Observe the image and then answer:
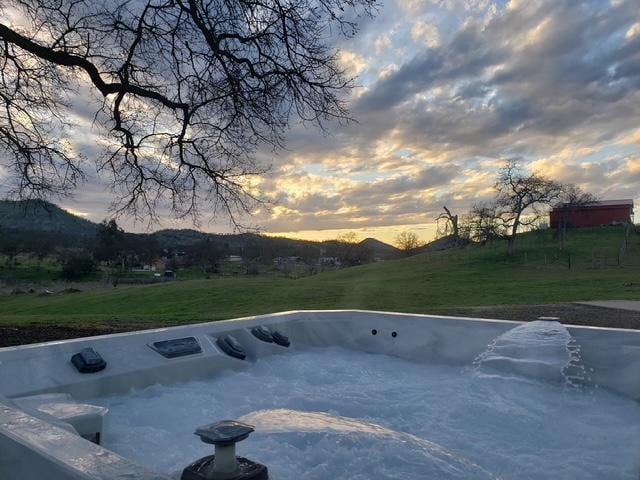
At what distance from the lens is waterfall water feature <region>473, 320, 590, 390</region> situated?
3.10 metres

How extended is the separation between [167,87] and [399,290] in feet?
39.8

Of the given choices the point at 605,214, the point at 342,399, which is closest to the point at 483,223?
the point at 605,214

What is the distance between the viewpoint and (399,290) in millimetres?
16109

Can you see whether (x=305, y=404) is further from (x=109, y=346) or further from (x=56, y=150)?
(x=56, y=150)

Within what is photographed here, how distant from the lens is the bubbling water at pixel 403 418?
1.82 m

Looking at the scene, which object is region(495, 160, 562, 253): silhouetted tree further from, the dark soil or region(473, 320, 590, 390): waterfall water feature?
region(473, 320, 590, 390): waterfall water feature

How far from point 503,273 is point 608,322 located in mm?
16495

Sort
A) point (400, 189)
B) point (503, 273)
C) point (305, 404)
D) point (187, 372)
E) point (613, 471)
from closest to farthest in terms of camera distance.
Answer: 1. point (613, 471)
2. point (305, 404)
3. point (187, 372)
4. point (400, 189)
5. point (503, 273)

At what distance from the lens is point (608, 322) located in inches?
236

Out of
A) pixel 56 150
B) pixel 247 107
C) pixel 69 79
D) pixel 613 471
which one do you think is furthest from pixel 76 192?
pixel 613 471

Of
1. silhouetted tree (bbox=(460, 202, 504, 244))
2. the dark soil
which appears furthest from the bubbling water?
silhouetted tree (bbox=(460, 202, 504, 244))

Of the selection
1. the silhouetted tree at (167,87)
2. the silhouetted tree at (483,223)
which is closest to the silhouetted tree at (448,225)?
the silhouetted tree at (483,223)

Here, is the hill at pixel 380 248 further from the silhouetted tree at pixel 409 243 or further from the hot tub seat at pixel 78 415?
the hot tub seat at pixel 78 415

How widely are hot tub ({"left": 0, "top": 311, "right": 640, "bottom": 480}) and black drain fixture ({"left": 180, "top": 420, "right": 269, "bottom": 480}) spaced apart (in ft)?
0.43
